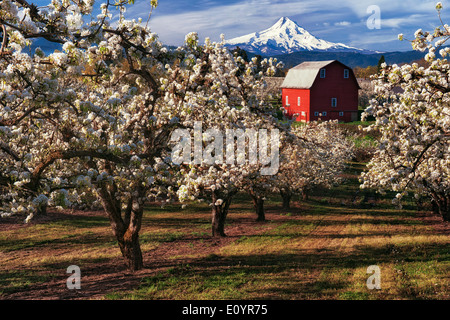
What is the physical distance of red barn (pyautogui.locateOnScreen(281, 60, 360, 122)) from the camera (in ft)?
238

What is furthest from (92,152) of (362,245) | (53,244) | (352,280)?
(362,245)

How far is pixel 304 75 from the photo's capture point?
75250 mm

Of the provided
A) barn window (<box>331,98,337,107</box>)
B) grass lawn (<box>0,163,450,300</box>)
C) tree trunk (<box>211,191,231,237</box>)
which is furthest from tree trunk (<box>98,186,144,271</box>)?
barn window (<box>331,98,337,107</box>)

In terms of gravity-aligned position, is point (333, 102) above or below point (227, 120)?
above

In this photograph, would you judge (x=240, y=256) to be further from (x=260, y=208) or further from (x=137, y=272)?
(x=260, y=208)

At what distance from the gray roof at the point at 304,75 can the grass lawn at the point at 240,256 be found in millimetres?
44902

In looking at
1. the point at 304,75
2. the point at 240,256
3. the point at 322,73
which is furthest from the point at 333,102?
the point at 240,256

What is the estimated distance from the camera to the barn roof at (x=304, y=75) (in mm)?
72438

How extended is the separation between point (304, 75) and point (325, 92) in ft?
17.3

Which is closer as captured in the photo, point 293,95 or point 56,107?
point 56,107

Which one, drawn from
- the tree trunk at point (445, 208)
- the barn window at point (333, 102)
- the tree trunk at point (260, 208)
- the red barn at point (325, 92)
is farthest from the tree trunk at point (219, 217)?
the barn window at point (333, 102)

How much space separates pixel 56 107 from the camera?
31.8 ft
